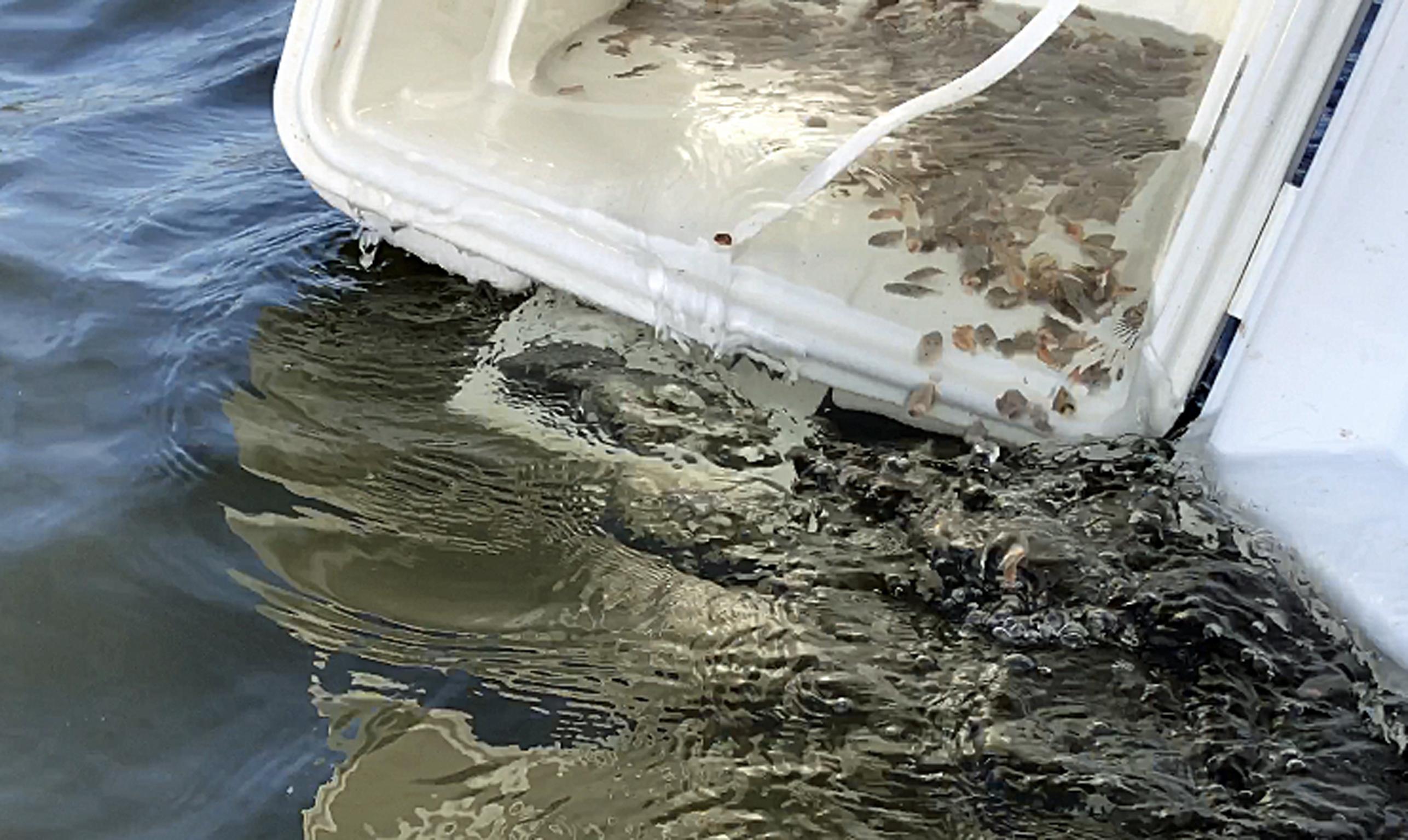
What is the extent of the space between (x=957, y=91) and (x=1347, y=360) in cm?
40

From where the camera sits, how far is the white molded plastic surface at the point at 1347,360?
1.06 meters

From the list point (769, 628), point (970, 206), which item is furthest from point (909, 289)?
point (769, 628)

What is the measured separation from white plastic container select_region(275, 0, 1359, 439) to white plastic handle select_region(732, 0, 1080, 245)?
128 mm

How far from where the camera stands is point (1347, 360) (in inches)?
43.4

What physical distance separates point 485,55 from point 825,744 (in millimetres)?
1024

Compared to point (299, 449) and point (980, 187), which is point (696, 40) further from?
point (299, 449)

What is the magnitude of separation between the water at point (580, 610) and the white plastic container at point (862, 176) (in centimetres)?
10

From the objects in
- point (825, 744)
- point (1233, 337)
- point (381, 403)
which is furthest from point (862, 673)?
point (381, 403)

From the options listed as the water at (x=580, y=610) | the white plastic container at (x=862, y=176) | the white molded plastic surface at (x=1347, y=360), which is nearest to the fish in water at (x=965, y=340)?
the white plastic container at (x=862, y=176)

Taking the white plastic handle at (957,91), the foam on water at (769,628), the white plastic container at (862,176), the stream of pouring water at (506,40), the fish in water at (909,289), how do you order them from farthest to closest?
the stream of pouring water at (506,40), the fish in water at (909,289), the white plastic container at (862,176), the white plastic handle at (957,91), the foam on water at (769,628)

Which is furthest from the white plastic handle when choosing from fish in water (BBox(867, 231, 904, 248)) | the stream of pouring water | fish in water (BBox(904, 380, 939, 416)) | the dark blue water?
the dark blue water

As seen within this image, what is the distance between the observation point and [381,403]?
153 cm

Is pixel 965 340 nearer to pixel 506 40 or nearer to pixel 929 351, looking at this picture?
pixel 929 351

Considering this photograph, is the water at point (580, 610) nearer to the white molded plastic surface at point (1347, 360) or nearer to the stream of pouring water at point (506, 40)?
the white molded plastic surface at point (1347, 360)
